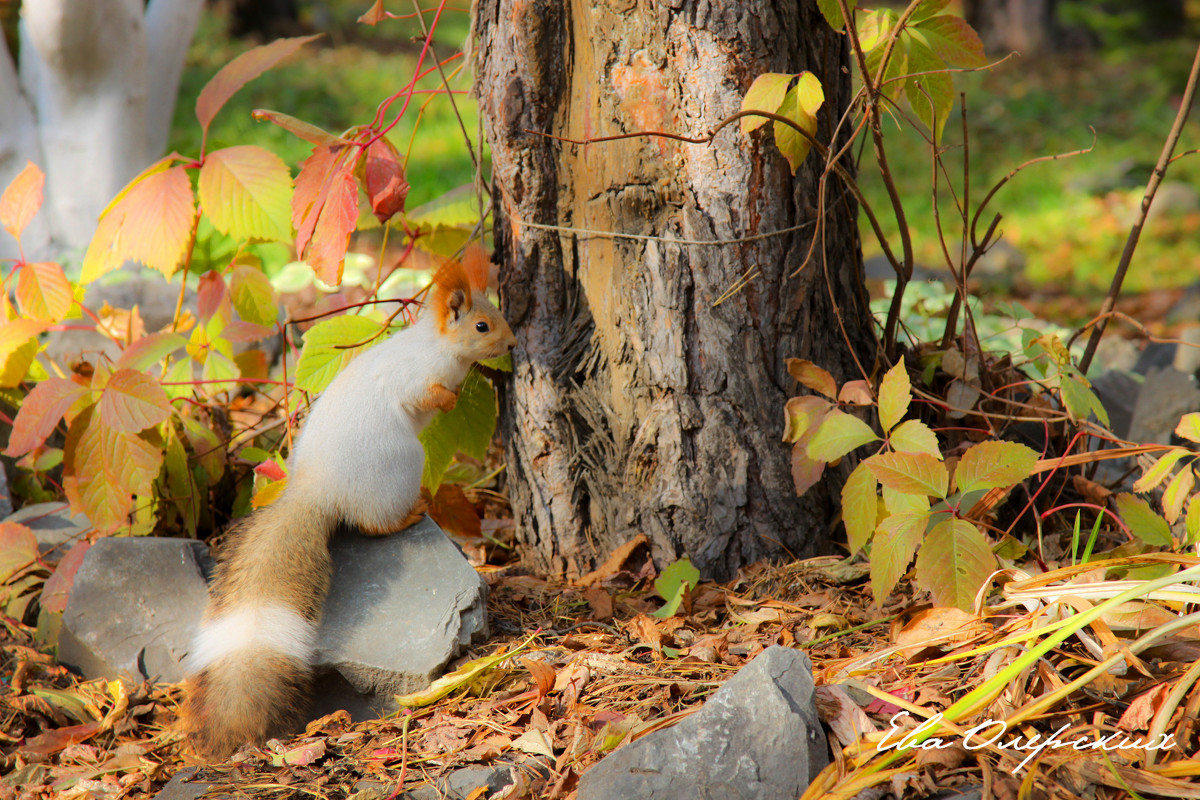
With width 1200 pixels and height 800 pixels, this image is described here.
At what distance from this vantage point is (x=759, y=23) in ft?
6.27

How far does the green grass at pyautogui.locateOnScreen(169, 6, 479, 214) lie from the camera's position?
737cm

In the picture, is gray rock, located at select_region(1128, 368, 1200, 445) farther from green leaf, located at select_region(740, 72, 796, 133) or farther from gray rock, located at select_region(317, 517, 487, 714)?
gray rock, located at select_region(317, 517, 487, 714)

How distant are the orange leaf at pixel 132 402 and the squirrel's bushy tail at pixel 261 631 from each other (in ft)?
1.04

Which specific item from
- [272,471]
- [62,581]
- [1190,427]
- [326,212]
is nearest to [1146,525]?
[1190,427]

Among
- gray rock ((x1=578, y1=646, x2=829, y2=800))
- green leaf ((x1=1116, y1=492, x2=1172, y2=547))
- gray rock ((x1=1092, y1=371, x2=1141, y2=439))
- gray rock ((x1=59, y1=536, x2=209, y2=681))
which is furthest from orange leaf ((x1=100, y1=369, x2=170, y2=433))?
gray rock ((x1=1092, y1=371, x2=1141, y2=439))

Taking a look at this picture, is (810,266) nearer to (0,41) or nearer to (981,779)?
(981,779)

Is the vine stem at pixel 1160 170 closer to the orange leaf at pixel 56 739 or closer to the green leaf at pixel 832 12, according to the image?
the green leaf at pixel 832 12

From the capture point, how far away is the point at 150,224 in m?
2.09

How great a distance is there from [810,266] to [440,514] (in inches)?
42.0

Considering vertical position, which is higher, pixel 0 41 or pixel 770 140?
pixel 0 41

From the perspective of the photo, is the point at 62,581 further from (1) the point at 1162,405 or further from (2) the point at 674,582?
(1) the point at 1162,405

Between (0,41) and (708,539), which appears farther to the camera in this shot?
(0,41)

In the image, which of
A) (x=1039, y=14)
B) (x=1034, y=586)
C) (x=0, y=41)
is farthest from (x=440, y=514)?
(x=1039, y=14)

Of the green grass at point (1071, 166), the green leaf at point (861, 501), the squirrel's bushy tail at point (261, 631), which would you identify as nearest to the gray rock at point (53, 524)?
→ the squirrel's bushy tail at point (261, 631)
